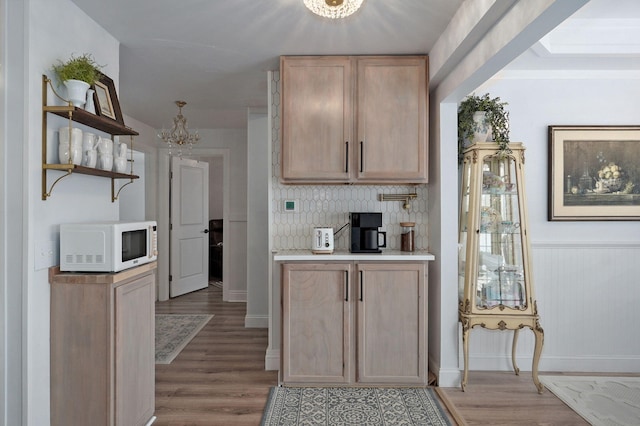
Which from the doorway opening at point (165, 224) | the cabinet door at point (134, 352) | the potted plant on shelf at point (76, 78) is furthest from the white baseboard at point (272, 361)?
the doorway opening at point (165, 224)

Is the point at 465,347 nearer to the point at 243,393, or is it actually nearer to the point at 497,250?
the point at 497,250

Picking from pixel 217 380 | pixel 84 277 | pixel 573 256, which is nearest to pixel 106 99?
pixel 84 277

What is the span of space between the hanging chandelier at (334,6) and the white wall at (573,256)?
1756mm

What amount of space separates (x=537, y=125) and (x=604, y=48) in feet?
2.23

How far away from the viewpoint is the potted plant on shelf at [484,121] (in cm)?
298

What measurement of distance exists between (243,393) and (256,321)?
1.74 meters

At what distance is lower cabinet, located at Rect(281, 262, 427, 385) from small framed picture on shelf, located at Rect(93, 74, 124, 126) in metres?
1.52

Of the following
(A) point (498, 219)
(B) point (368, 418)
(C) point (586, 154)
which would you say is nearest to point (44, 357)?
(B) point (368, 418)

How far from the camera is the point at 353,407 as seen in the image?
2684mm

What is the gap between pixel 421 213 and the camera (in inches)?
134

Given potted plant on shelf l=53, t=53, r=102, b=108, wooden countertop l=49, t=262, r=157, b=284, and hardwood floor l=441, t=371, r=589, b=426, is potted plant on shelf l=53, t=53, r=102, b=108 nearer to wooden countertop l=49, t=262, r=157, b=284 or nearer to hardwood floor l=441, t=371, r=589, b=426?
wooden countertop l=49, t=262, r=157, b=284

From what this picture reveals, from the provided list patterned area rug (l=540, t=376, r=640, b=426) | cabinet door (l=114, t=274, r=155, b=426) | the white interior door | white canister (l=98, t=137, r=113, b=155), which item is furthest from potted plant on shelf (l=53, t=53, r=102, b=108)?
the white interior door

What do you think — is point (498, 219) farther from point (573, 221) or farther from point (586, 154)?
point (586, 154)

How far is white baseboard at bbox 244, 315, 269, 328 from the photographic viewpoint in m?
4.62
